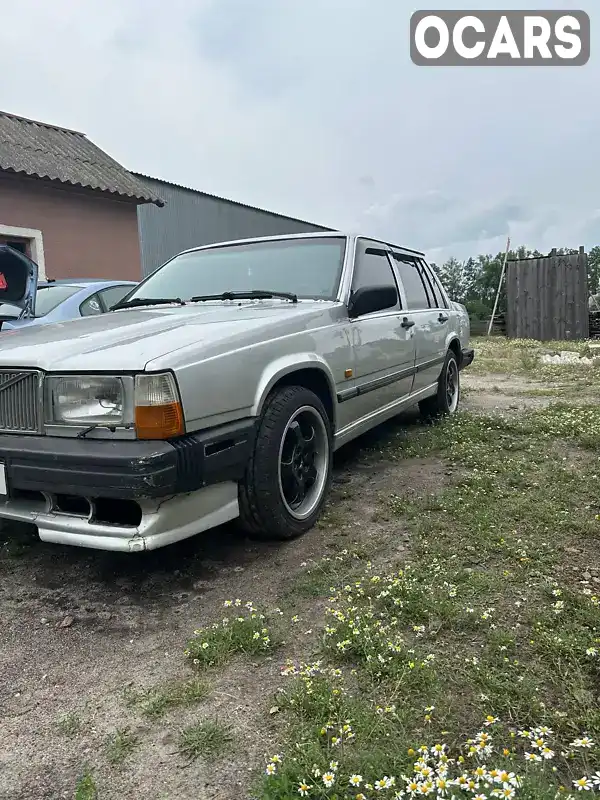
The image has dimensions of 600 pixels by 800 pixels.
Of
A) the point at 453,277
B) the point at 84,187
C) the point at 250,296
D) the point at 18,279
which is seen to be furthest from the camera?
the point at 453,277

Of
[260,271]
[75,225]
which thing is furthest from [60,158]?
[260,271]

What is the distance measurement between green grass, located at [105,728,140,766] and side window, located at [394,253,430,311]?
3730 millimetres

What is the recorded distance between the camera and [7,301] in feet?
15.4

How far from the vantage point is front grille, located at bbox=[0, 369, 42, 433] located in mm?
2464

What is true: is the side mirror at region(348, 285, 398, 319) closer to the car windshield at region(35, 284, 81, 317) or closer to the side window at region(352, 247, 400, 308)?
the side window at region(352, 247, 400, 308)

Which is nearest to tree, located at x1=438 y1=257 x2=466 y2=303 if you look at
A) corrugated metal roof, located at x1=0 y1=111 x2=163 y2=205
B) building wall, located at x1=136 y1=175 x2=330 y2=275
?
building wall, located at x1=136 y1=175 x2=330 y2=275

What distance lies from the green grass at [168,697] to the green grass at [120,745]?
0.08 m

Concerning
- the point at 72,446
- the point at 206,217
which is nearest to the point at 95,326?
the point at 72,446

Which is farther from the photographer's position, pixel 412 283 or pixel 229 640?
pixel 412 283

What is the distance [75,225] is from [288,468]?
8.93 meters

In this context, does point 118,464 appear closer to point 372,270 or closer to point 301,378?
point 301,378

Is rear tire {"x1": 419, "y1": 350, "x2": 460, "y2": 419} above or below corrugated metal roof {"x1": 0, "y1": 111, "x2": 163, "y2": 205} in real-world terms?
below

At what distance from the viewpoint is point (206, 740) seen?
1.70 metres

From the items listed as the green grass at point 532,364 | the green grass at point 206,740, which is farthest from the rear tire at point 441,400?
the green grass at point 206,740
